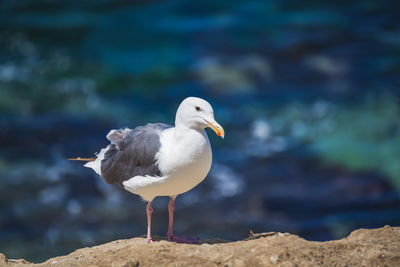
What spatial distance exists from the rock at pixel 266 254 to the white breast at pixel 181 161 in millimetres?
667

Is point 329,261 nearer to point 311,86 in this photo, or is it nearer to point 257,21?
point 311,86

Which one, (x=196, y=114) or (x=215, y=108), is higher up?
(x=215, y=108)

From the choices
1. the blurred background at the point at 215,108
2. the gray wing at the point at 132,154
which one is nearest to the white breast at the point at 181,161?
the gray wing at the point at 132,154

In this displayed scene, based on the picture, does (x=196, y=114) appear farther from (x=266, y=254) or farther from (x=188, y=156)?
(x=266, y=254)

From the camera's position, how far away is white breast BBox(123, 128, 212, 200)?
5.88 metres

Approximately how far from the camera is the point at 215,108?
16594 millimetres

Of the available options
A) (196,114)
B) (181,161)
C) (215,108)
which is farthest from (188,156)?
(215,108)

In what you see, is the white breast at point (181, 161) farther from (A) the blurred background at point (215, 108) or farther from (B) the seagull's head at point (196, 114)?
(A) the blurred background at point (215, 108)

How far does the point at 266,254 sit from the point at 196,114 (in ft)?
5.34

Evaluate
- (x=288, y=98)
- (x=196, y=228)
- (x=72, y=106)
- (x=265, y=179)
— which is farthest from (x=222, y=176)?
(x=72, y=106)

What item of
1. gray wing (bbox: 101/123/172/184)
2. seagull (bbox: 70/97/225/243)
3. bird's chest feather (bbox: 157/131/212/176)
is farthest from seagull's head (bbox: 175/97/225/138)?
gray wing (bbox: 101/123/172/184)

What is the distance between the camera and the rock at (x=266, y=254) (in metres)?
5.12

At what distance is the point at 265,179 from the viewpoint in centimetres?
1424

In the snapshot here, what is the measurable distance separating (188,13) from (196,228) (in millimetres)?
10241
